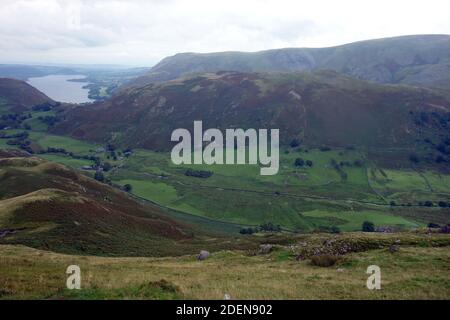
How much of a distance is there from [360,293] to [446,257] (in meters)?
14.7

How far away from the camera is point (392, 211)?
141 m

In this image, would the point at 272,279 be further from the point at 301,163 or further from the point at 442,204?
the point at 301,163

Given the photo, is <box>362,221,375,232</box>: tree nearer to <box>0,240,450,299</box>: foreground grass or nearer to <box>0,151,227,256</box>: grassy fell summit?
<box>0,151,227,256</box>: grassy fell summit

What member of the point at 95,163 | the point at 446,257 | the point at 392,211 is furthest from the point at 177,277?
the point at 95,163

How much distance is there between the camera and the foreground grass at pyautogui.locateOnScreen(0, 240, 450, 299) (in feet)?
68.9

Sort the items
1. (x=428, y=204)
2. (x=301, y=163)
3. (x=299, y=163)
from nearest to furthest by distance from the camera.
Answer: (x=428, y=204) < (x=299, y=163) < (x=301, y=163)

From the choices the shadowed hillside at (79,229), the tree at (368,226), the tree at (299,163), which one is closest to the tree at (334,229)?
the tree at (368,226)

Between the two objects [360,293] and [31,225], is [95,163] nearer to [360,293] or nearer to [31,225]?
[31,225]

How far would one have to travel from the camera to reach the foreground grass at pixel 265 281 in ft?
68.9

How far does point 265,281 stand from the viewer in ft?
87.2

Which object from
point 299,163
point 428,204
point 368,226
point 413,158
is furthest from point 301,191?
point 413,158

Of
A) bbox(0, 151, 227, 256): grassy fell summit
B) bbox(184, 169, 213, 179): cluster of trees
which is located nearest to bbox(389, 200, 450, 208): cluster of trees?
bbox(184, 169, 213, 179): cluster of trees

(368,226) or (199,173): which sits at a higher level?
(199,173)
